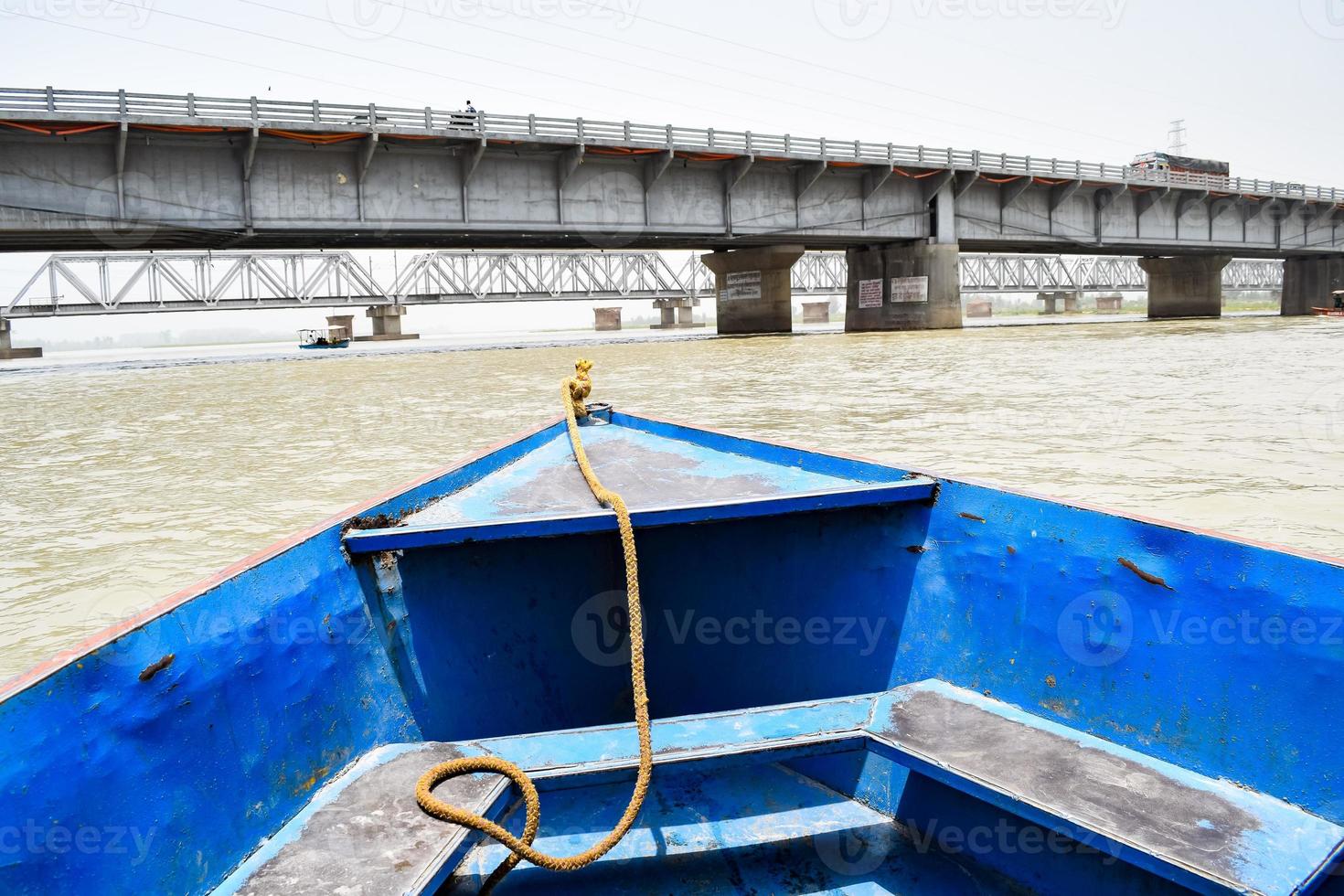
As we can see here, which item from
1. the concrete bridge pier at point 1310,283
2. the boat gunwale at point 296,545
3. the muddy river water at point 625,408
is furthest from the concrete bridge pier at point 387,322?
the boat gunwale at point 296,545

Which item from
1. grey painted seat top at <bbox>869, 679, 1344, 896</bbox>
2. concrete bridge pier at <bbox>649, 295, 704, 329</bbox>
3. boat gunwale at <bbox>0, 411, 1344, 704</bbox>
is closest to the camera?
boat gunwale at <bbox>0, 411, 1344, 704</bbox>

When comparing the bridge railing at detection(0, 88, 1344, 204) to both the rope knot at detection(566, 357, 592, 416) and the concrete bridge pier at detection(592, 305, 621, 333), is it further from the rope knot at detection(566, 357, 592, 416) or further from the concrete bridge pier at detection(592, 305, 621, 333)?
the concrete bridge pier at detection(592, 305, 621, 333)

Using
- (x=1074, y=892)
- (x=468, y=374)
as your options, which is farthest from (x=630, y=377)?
(x=1074, y=892)

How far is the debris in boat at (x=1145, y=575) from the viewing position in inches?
97.6

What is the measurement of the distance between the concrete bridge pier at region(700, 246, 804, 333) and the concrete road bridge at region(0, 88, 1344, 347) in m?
0.10

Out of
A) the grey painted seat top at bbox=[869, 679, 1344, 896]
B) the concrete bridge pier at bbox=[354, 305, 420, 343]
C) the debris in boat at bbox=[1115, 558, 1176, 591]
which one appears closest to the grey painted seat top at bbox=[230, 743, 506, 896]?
the grey painted seat top at bbox=[869, 679, 1344, 896]

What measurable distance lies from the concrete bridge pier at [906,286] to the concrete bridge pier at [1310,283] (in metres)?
31.9

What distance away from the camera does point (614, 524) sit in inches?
118

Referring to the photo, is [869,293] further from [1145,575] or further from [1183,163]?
[1145,575]

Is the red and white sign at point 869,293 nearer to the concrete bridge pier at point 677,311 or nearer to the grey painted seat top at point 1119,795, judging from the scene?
the grey painted seat top at point 1119,795

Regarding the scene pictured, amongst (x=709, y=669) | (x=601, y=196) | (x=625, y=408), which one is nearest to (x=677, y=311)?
(x=601, y=196)

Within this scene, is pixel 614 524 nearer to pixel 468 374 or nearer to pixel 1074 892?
pixel 1074 892

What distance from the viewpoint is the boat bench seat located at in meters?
2.04

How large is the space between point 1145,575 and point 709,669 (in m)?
1.84
